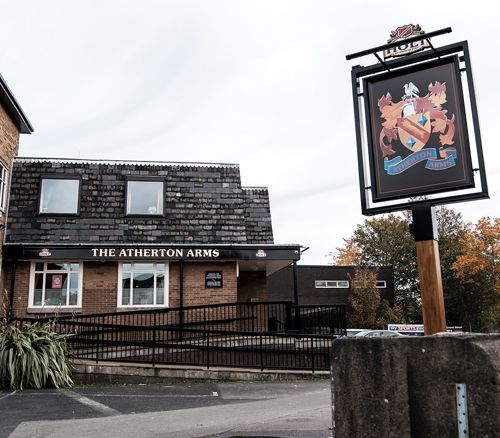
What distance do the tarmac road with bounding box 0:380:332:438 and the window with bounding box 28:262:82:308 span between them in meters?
5.22

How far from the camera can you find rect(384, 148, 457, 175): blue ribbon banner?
25.6 ft

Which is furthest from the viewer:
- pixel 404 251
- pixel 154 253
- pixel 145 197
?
pixel 404 251

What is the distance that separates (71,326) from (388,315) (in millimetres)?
29237

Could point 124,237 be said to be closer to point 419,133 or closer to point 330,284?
point 419,133

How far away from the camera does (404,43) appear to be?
Answer: 8.35 metres

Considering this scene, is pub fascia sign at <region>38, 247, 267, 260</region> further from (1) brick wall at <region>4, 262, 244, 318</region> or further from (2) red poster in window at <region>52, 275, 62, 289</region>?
(2) red poster in window at <region>52, 275, 62, 289</region>

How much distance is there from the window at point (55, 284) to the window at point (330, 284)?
977 inches

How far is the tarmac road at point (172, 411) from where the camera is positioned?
648cm

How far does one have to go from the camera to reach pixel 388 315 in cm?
3806

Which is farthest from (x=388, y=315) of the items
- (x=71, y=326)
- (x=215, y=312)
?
(x=71, y=326)

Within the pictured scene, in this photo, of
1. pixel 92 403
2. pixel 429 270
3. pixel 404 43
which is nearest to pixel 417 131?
pixel 404 43

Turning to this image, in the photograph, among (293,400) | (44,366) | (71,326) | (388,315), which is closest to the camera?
(293,400)

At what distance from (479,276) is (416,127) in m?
37.8

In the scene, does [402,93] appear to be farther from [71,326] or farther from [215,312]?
[71,326]
